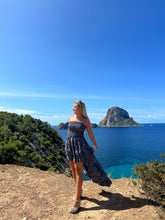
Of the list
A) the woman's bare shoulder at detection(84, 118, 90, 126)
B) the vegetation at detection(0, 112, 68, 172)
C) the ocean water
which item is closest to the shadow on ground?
the ocean water

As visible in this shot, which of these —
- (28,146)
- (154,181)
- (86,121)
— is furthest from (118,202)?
(28,146)

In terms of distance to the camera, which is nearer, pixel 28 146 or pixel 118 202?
pixel 118 202

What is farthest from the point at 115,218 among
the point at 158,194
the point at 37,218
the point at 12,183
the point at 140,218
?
the point at 12,183

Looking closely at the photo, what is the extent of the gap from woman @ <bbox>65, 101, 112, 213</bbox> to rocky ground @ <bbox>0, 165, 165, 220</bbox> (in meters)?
0.55

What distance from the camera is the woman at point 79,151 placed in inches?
151

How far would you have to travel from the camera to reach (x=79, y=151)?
3820 millimetres

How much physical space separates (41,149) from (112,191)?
77.4ft

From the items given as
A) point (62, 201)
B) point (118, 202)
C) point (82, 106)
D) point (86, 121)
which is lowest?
point (62, 201)

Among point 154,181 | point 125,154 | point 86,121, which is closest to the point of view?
point 86,121

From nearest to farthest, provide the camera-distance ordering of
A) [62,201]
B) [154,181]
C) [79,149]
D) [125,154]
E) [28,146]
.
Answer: [79,149], [154,181], [62,201], [28,146], [125,154]

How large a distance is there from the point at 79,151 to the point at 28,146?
19.3 metres

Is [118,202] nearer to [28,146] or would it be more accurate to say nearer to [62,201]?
[62,201]

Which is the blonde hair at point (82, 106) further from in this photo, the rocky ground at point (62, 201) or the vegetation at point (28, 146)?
the vegetation at point (28, 146)

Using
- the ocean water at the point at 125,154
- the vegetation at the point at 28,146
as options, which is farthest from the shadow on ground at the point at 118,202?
the vegetation at the point at 28,146
